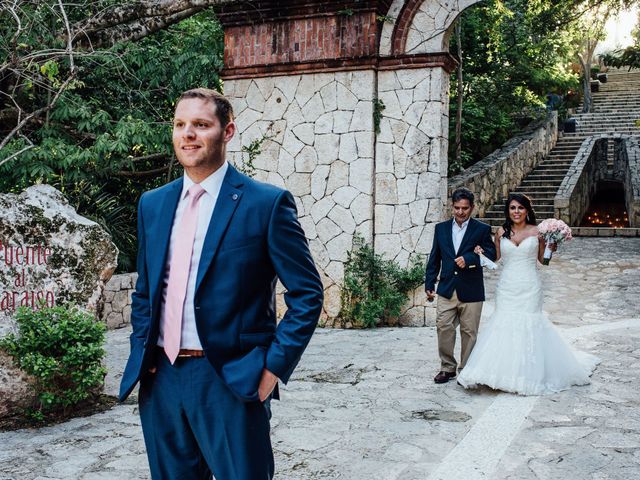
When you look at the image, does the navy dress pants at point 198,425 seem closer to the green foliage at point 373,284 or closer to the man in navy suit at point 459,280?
the man in navy suit at point 459,280

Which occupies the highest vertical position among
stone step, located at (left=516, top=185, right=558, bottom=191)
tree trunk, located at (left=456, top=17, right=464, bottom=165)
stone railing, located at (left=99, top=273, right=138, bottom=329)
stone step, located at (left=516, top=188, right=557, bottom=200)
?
tree trunk, located at (left=456, top=17, right=464, bottom=165)

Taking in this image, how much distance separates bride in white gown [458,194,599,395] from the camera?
597 cm

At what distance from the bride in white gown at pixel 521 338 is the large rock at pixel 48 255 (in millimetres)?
3242

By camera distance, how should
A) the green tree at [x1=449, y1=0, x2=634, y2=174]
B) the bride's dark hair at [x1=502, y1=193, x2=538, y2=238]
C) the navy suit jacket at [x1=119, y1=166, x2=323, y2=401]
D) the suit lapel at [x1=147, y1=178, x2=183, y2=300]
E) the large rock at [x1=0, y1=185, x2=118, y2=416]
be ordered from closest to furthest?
the navy suit jacket at [x1=119, y1=166, x2=323, y2=401]
the suit lapel at [x1=147, y1=178, x2=183, y2=300]
the large rock at [x1=0, y1=185, x2=118, y2=416]
the bride's dark hair at [x1=502, y1=193, x2=538, y2=238]
the green tree at [x1=449, y1=0, x2=634, y2=174]

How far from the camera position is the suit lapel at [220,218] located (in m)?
2.36

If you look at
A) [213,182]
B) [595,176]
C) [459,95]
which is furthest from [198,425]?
[595,176]

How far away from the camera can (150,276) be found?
2502 millimetres

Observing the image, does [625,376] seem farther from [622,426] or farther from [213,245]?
[213,245]

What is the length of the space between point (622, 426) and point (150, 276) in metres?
3.85

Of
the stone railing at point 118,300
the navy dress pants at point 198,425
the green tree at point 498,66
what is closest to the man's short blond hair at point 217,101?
the navy dress pants at point 198,425

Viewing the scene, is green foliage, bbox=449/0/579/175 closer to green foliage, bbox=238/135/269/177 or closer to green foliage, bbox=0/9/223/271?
green foliage, bbox=0/9/223/271

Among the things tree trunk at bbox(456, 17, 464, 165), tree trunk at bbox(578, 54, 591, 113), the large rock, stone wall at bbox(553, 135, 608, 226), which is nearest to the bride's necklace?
the large rock

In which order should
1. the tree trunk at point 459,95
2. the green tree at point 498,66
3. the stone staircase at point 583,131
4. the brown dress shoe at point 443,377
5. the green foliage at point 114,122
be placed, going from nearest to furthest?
the brown dress shoe at point 443,377 < the green foliage at point 114,122 < the tree trunk at point 459,95 < the green tree at point 498,66 < the stone staircase at point 583,131

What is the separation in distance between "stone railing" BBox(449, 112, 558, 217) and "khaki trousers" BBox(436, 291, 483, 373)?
7.92 m
